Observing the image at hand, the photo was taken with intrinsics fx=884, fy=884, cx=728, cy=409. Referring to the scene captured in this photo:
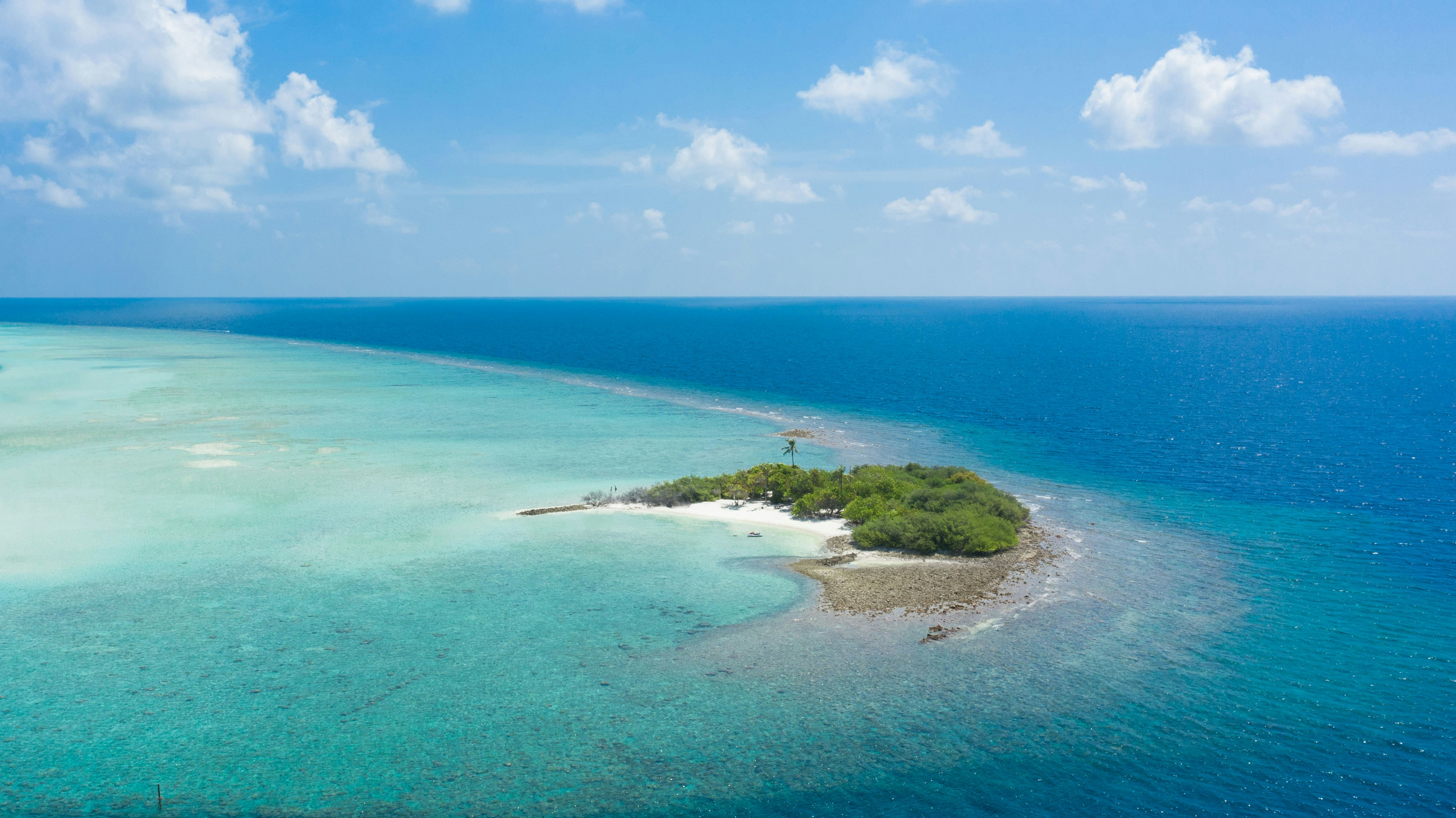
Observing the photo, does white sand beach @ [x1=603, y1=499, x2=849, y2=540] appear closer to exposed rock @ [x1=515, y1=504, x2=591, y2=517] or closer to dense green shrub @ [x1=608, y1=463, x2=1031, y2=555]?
dense green shrub @ [x1=608, y1=463, x2=1031, y2=555]

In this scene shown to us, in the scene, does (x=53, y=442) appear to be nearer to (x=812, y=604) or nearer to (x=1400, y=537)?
(x=812, y=604)

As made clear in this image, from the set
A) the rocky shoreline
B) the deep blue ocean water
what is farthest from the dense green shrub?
the deep blue ocean water

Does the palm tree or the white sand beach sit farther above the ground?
the palm tree

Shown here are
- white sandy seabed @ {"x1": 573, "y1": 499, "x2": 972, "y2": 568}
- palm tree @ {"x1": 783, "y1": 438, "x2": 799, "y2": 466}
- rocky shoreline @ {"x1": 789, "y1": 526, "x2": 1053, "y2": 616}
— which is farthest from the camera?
palm tree @ {"x1": 783, "y1": 438, "x2": 799, "y2": 466}

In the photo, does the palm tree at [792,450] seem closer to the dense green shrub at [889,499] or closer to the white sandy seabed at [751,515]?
the dense green shrub at [889,499]

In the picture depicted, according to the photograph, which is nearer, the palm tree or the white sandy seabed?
the white sandy seabed

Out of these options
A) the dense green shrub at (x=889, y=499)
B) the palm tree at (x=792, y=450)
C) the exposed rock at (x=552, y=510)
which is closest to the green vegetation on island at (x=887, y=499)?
the dense green shrub at (x=889, y=499)

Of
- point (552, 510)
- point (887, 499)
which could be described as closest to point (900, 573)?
point (887, 499)
